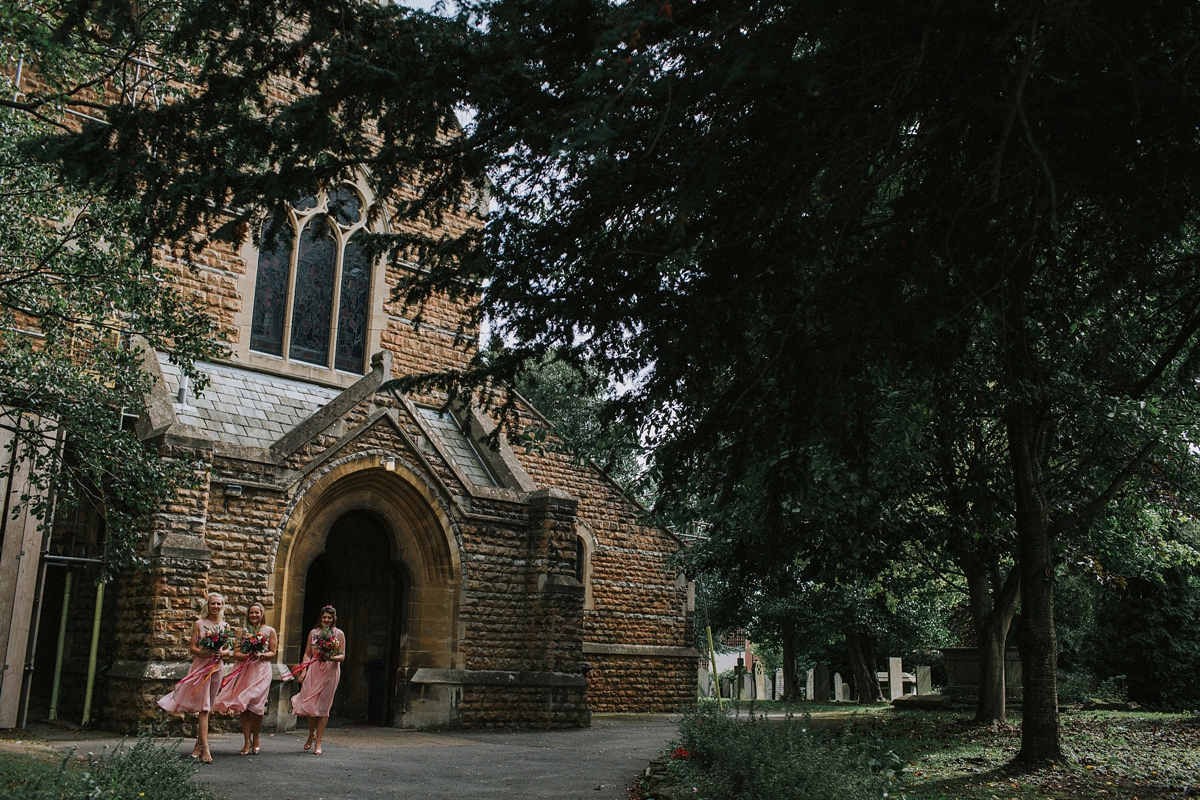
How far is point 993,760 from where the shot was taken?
35.7 ft

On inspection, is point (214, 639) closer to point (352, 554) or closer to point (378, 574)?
point (378, 574)

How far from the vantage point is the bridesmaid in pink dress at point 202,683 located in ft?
31.2

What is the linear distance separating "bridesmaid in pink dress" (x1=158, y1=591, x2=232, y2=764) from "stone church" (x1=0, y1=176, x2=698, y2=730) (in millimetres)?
1572

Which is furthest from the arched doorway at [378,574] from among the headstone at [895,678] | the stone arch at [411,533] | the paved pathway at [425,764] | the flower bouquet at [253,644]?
the headstone at [895,678]

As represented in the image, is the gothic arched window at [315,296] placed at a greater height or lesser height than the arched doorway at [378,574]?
greater

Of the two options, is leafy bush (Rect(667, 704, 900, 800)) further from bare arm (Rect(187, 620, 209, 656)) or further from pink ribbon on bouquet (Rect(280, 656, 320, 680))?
bare arm (Rect(187, 620, 209, 656))

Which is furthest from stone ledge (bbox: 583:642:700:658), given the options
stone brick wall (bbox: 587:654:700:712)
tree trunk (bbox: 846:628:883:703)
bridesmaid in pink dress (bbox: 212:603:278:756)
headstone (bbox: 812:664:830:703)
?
headstone (bbox: 812:664:830:703)

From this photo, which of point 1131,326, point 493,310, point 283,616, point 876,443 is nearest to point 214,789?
point 493,310

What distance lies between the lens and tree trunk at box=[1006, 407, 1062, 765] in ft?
33.6

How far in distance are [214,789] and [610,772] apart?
3946 millimetres

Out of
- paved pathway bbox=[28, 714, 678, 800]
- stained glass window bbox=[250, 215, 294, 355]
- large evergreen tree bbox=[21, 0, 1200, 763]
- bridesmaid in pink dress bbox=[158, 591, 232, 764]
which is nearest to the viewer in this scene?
large evergreen tree bbox=[21, 0, 1200, 763]

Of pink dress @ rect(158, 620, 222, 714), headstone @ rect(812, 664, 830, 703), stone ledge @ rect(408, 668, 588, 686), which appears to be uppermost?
pink dress @ rect(158, 620, 222, 714)

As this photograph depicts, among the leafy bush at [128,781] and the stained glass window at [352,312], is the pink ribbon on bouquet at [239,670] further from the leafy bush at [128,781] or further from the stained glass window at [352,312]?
the stained glass window at [352,312]

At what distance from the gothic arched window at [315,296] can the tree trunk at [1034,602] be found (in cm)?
1106
